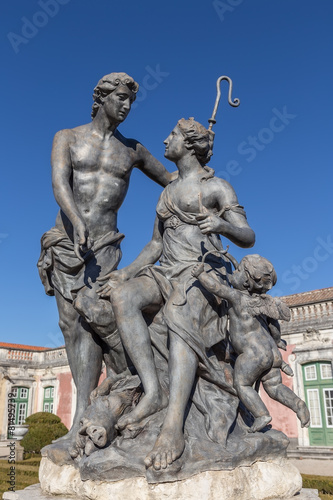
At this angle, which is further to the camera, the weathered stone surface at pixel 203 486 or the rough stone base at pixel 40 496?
the rough stone base at pixel 40 496

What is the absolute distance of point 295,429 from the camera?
1553 centimetres

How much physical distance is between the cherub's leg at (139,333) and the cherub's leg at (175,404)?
15cm

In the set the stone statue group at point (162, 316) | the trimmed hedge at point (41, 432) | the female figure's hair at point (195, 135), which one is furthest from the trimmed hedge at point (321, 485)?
the trimmed hedge at point (41, 432)

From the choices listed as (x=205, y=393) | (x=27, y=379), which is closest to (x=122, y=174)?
(x=205, y=393)

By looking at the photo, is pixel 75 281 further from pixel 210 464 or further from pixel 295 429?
pixel 295 429

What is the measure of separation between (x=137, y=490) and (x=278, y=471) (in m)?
0.82

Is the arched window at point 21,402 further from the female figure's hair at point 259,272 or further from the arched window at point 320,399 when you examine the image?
A: the female figure's hair at point 259,272

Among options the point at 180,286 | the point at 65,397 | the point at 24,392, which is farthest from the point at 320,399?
the point at 24,392

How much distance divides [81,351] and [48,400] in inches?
903

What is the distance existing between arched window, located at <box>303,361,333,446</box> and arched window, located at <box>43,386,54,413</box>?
1375 cm

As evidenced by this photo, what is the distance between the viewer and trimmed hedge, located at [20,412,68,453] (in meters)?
16.0

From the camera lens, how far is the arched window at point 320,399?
15.3 metres

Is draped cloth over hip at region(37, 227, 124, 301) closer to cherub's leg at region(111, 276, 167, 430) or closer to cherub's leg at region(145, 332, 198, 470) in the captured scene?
cherub's leg at region(111, 276, 167, 430)

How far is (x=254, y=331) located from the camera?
2.96 metres
